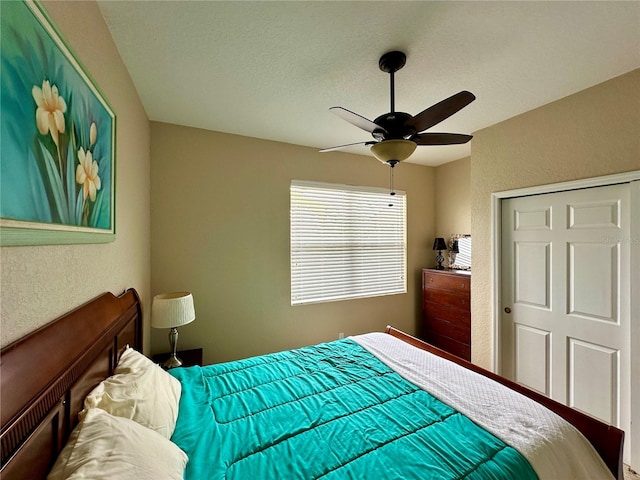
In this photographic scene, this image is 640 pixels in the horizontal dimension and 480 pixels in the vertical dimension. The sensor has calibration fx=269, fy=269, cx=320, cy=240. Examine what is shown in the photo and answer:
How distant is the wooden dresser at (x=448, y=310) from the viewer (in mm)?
3035

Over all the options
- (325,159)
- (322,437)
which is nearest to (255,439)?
(322,437)

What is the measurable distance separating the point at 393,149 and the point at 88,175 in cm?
151

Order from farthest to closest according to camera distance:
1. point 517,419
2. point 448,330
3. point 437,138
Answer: point 448,330, point 437,138, point 517,419

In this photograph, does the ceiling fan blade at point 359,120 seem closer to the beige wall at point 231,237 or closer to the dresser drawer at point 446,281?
the beige wall at point 231,237

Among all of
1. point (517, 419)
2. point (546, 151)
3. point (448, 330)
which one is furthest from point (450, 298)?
point (517, 419)

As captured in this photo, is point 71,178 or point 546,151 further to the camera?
point 546,151

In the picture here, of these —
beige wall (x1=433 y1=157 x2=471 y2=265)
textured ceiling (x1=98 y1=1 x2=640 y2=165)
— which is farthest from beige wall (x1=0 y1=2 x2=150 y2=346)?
beige wall (x1=433 y1=157 x2=471 y2=265)

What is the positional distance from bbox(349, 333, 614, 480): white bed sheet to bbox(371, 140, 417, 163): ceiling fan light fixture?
4.46ft

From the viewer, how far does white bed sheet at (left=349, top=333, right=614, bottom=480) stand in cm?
109

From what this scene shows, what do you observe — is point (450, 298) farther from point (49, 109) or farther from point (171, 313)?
point (49, 109)

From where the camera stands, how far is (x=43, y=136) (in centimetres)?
83

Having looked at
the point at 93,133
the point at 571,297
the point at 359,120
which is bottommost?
the point at 571,297

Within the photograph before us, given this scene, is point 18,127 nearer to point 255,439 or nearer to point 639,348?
point 255,439

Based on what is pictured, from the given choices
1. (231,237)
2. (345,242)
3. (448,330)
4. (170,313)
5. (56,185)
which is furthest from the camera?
(345,242)
